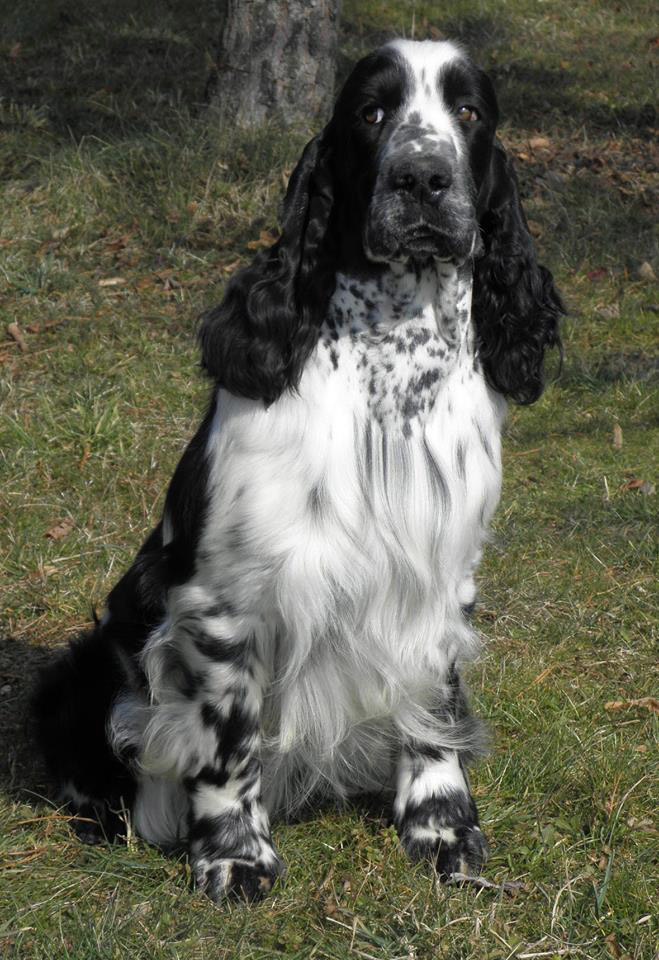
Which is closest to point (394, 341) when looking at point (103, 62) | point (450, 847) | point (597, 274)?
point (450, 847)

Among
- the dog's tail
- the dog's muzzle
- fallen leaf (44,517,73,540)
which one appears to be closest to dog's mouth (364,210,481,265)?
the dog's muzzle

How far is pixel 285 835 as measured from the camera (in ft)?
11.7

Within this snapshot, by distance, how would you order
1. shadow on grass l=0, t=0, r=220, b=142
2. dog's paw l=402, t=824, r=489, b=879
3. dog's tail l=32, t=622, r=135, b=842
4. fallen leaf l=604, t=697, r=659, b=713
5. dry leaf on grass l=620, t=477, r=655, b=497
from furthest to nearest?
1. shadow on grass l=0, t=0, r=220, b=142
2. dry leaf on grass l=620, t=477, r=655, b=497
3. fallen leaf l=604, t=697, r=659, b=713
4. dog's tail l=32, t=622, r=135, b=842
5. dog's paw l=402, t=824, r=489, b=879

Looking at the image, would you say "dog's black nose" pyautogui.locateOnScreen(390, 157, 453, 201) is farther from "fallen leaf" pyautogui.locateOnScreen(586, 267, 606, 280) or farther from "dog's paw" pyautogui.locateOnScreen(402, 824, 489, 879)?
"fallen leaf" pyautogui.locateOnScreen(586, 267, 606, 280)

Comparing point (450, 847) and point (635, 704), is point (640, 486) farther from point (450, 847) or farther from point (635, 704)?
point (450, 847)

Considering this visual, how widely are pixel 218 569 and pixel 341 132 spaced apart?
107 cm

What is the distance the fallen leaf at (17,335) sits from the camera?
6.30 m

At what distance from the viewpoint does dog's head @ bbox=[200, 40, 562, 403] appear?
2.93m

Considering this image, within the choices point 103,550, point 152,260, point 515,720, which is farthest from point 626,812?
point 152,260

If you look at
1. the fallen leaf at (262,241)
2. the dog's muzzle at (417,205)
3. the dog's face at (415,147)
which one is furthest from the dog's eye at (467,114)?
the fallen leaf at (262,241)

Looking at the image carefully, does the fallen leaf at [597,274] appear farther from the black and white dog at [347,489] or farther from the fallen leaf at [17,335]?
the black and white dog at [347,489]

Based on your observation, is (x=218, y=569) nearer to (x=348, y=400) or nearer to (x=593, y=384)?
(x=348, y=400)

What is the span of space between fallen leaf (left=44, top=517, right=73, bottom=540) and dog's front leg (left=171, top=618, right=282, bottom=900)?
1843 mm

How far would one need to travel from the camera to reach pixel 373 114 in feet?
9.94
